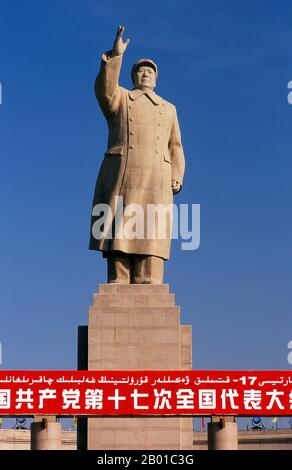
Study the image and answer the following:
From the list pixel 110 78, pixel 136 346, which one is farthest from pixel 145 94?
pixel 136 346

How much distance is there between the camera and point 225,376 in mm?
27734

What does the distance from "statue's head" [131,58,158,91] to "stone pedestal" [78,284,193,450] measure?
5257mm

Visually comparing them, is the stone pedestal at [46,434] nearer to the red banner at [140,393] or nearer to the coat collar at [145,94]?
the red banner at [140,393]

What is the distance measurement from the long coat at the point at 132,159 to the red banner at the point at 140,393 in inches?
147

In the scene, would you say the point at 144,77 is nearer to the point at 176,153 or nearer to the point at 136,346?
the point at 176,153

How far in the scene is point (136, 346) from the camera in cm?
2931

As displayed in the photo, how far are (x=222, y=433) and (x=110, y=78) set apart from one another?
9222mm

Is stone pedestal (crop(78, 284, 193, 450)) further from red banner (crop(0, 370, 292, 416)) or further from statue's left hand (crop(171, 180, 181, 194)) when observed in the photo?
statue's left hand (crop(171, 180, 181, 194))

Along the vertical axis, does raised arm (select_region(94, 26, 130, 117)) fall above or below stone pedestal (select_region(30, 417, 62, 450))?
above

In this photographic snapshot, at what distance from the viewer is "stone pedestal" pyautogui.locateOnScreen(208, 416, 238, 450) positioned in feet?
89.7

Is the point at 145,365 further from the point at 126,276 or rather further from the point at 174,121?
the point at 174,121

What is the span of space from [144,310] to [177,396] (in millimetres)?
2806

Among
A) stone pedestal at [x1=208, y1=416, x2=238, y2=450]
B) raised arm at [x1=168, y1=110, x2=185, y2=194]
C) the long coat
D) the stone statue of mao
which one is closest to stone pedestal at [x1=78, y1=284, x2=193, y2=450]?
the stone statue of mao

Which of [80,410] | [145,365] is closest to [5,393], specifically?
[80,410]
